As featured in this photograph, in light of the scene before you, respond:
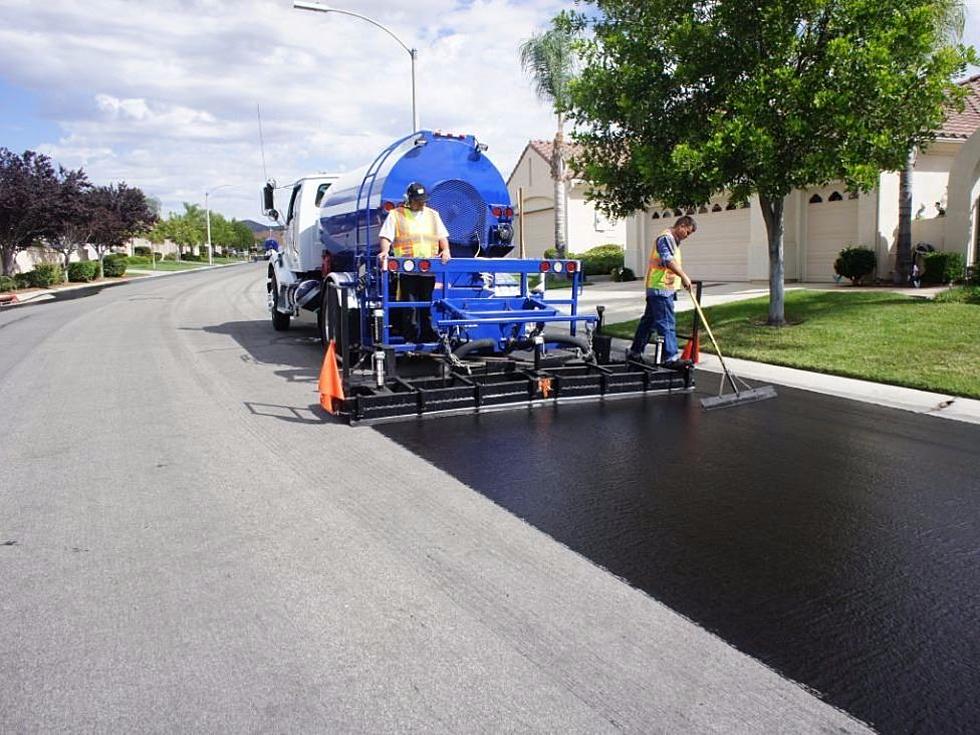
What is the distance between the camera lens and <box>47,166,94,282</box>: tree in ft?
116

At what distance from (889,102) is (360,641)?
11063 mm

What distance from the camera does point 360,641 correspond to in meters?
3.47

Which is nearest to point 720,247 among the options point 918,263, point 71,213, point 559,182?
point 918,263

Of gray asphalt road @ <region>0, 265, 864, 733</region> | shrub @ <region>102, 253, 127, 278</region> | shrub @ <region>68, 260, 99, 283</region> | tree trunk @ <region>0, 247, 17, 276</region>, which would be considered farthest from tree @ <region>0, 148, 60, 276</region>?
gray asphalt road @ <region>0, 265, 864, 733</region>

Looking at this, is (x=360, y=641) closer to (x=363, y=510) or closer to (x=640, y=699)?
(x=640, y=699)

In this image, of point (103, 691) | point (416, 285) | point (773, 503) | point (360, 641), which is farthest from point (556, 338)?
point (103, 691)

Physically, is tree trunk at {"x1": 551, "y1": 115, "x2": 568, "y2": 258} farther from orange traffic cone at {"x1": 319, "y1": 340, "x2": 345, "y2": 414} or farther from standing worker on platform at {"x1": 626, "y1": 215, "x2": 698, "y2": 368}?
orange traffic cone at {"x1": 319, "y1": 340, "x2": 345, "y2": 414}

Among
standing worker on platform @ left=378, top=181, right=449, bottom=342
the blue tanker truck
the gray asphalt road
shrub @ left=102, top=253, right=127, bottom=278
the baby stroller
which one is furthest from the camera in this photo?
shrub @ left=102, top=253, right=127, bottom=278

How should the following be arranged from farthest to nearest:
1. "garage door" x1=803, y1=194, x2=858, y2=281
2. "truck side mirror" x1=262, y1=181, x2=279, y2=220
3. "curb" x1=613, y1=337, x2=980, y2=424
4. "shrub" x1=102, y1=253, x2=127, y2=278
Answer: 1. "shrub" x1=102, y1=253, x2=127, y2=278
2. "garage door" x1=803, y1=194, x2=858, y2=281
3. "truck side mirror" x1=262, y1=181, x2=279, y2=220
4. "curb" x1=613, y1=337, x2=980, y2=424

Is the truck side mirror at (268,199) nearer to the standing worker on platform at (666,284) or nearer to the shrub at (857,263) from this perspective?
the standing worker on platform at (666,284)

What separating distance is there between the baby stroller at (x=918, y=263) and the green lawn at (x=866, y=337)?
213cm

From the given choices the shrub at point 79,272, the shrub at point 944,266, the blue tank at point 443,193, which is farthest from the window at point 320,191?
the shrub at point 79,272

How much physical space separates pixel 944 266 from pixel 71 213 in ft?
111

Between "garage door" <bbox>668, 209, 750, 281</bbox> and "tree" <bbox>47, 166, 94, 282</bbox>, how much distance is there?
2603cm
